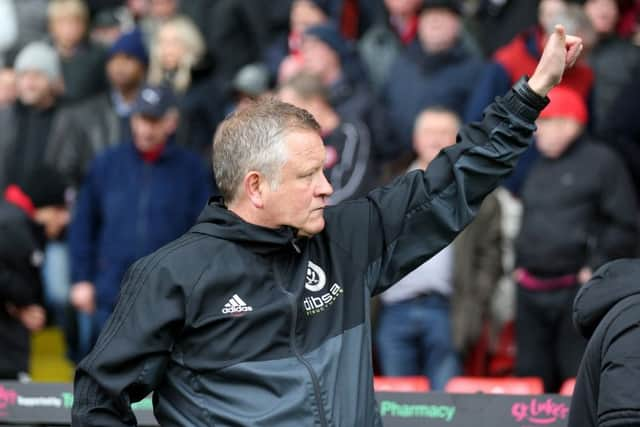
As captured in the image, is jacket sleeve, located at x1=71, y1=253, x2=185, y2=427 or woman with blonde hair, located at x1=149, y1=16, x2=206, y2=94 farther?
woman with blonde hair, located at x1=149, y1=16, x2=206, y2=94

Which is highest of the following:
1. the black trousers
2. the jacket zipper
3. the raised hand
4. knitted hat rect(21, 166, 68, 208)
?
the raised hand

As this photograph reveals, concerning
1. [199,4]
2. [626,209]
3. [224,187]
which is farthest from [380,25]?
[224,187]

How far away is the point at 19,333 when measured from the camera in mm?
8227

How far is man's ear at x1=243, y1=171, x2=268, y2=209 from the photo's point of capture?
415cm

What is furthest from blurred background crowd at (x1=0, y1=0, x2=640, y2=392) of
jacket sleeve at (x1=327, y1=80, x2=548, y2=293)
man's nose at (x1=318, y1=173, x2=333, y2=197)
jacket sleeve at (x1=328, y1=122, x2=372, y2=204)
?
man's nose at (x1=318, y1=173, x2=333, y2=197)

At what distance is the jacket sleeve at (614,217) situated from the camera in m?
8.05

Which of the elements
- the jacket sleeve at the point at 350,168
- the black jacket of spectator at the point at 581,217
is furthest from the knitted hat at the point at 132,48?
the black jacket of spectator at the point at 581,217

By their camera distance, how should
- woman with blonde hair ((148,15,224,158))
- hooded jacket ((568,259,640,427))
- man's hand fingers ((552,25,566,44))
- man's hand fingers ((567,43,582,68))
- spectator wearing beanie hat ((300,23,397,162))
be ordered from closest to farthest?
hooded jacket ((568,259,640,427))
man's hand fingers ((552,25,566,44))
man's hand fingers ((567,43,582,68))
spectator wearing beanie hat ((300,23,397,162))
woman with blonde hair ((148,15,224,158))

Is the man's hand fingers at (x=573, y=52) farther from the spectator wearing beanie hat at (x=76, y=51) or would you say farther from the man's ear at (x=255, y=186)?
the spectator wearing beanie hat at (x=76, y=51)

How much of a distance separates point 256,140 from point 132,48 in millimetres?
6817

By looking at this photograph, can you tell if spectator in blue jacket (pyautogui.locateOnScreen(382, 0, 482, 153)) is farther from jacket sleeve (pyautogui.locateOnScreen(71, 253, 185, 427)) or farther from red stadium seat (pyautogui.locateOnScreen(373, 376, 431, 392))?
jacket sleeve (pyautogui.locateOnScreen(71, 253, 185, 427))

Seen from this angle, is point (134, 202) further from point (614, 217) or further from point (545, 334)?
point (614, 217)

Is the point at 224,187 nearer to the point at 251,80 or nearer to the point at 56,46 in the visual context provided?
the point at 251,80

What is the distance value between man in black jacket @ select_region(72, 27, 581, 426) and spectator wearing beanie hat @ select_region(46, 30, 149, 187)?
20.3 feet
